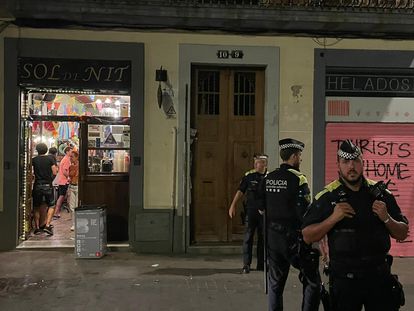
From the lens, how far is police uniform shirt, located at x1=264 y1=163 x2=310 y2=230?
5.27 metres

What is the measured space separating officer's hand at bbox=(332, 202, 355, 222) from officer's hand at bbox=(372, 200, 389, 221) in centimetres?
15

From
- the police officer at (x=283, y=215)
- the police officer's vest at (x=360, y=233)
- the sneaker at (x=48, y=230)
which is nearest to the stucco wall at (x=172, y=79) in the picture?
the sneaker at (x=48, y=230)

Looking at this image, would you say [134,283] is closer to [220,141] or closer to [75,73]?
[220,141]

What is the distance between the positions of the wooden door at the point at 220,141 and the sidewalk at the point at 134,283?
0.87 metres

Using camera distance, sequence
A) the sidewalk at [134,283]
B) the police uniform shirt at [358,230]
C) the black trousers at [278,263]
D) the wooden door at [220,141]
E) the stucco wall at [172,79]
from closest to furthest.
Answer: the police uniform shirt at [358,230] → the black trousers at [278,263] → the sidewalk at [134,283] → the stucco wall at [172,79] → the wooden door at [220,141]

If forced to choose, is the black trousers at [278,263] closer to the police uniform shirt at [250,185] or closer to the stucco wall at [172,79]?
the police uniform shirt at [250,185]

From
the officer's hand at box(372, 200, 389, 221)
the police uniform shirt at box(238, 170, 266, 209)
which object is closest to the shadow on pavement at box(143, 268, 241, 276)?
the police uniform shirt at box(238, 170, 266, 209)

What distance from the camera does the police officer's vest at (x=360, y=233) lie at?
11.7ft

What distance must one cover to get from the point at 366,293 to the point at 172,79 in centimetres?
614

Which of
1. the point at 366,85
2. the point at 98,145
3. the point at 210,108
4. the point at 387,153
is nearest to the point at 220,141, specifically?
the point at 210,108

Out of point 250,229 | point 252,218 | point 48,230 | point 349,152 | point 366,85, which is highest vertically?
point 366,85

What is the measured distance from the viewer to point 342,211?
3.48m

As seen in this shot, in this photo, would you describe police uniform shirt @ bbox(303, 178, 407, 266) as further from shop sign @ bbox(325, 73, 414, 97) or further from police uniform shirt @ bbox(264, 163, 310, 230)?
shop sign @ bbox(325, 73, 414, 97)

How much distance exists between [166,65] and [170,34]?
535 mm
